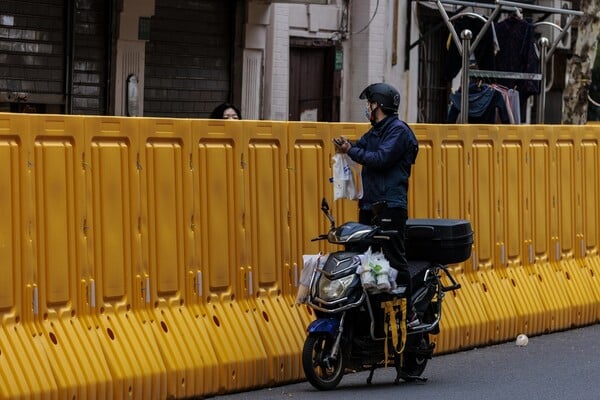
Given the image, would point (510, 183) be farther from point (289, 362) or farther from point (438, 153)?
point (289, 362)

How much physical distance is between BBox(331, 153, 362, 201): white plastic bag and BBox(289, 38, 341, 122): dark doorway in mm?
12556

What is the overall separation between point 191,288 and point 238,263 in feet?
1.76

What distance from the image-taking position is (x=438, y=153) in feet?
42.7

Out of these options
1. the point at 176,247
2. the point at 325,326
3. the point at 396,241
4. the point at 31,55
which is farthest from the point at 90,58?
the point at 325,326

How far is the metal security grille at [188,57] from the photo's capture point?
20.5 metres

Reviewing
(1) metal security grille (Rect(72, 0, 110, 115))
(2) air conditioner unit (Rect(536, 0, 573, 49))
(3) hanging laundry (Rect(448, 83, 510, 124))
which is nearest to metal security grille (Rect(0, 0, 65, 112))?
(1) metal security grille (Rect(72, 0, 110, 115))

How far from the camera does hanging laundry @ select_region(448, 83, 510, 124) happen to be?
20297 mm

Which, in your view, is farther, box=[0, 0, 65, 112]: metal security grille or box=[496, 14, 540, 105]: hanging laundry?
box=[496, 14, 540, 105]: hanging laundry

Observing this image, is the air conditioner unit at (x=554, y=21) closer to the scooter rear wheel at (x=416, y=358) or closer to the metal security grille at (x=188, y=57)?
the metal security grille at (x=188, y=57)

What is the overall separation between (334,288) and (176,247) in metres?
1.07

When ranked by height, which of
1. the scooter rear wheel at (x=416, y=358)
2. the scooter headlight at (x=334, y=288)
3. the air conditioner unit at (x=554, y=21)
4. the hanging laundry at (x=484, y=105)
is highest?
the air conditioner unit at (x=554, y=21)

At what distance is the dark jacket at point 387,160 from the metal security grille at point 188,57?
9.85 metres

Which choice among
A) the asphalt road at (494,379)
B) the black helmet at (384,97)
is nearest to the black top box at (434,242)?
the asphalt road at (494,379)

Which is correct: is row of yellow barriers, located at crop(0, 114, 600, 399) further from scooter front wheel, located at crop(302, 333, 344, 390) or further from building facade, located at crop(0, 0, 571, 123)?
building facade, located at crop(0, 0, 571, 123)
